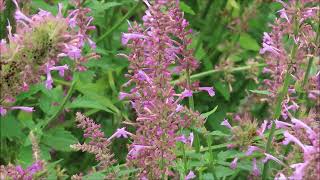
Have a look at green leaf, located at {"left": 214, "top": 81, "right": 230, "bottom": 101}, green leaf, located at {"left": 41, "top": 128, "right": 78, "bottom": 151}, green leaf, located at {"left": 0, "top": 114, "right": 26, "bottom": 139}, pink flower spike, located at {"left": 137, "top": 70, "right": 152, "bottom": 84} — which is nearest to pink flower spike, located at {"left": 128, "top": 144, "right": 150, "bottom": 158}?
pink flower spike, located at {"left": 137, "top": 70, "right": 152, "bottom": 84}

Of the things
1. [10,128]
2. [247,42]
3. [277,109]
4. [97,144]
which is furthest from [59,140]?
[247,42]

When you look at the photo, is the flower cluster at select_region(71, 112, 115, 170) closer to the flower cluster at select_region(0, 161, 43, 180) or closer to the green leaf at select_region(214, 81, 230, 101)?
the flower cluster at select_region(0, 161, 43, 180)

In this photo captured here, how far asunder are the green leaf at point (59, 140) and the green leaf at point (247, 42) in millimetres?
1281

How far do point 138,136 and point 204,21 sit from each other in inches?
73.4

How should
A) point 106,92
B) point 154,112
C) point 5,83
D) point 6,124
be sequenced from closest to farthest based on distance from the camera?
point 5,83
point 154,112
point 6,124
point 106,92

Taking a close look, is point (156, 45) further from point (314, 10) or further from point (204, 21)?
point (204, 21)

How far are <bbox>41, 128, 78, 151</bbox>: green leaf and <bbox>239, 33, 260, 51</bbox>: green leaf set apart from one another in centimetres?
128

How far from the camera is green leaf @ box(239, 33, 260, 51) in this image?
3.32m

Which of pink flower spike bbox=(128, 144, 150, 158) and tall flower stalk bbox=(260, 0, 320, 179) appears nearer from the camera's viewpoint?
pink flower spike bbox=(128, 144, 150, 158)

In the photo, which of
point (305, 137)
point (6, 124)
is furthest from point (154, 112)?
point (6, 124)

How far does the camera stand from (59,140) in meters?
2.33

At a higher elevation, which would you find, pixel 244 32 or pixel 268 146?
pixel 244 32

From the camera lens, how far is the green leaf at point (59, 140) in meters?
2.30

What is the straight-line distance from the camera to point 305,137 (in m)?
1.53
